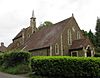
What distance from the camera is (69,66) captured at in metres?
24.6

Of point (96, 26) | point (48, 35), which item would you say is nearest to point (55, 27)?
point (48, 35)

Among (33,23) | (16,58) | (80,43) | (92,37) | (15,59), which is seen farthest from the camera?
(92,37)

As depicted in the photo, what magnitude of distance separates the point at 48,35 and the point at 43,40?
152 cm

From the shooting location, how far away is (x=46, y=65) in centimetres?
2606

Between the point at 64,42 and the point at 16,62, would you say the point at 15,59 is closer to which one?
the point at 16,62

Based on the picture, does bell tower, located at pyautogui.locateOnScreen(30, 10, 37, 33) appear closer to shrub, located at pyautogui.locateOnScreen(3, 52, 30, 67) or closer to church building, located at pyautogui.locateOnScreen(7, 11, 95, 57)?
church building, located at pyautogui.locateOnScreen(7, 11, 95, 57)

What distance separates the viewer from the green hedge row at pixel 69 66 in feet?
79.2

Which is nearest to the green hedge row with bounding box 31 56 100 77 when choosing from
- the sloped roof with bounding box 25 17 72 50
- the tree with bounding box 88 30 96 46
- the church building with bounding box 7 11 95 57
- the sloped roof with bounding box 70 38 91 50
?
the church building with bounding box 7 11 95 57

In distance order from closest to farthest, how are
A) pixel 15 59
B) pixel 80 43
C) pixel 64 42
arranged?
pixel 15 59
pixel 80 43
pixel 64 42

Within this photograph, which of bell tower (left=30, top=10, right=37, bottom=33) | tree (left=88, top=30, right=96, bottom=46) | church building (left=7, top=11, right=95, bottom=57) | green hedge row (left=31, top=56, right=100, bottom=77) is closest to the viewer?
green hedge row (left=31, top=56, right=100, bottom=77)

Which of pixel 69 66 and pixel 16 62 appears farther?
pixel 16 62

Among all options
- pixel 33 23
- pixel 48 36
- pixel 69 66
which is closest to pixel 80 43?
pixel 48 36

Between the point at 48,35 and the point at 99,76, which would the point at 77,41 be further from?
the point at 99,76

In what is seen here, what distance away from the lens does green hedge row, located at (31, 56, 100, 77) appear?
79.2ft
